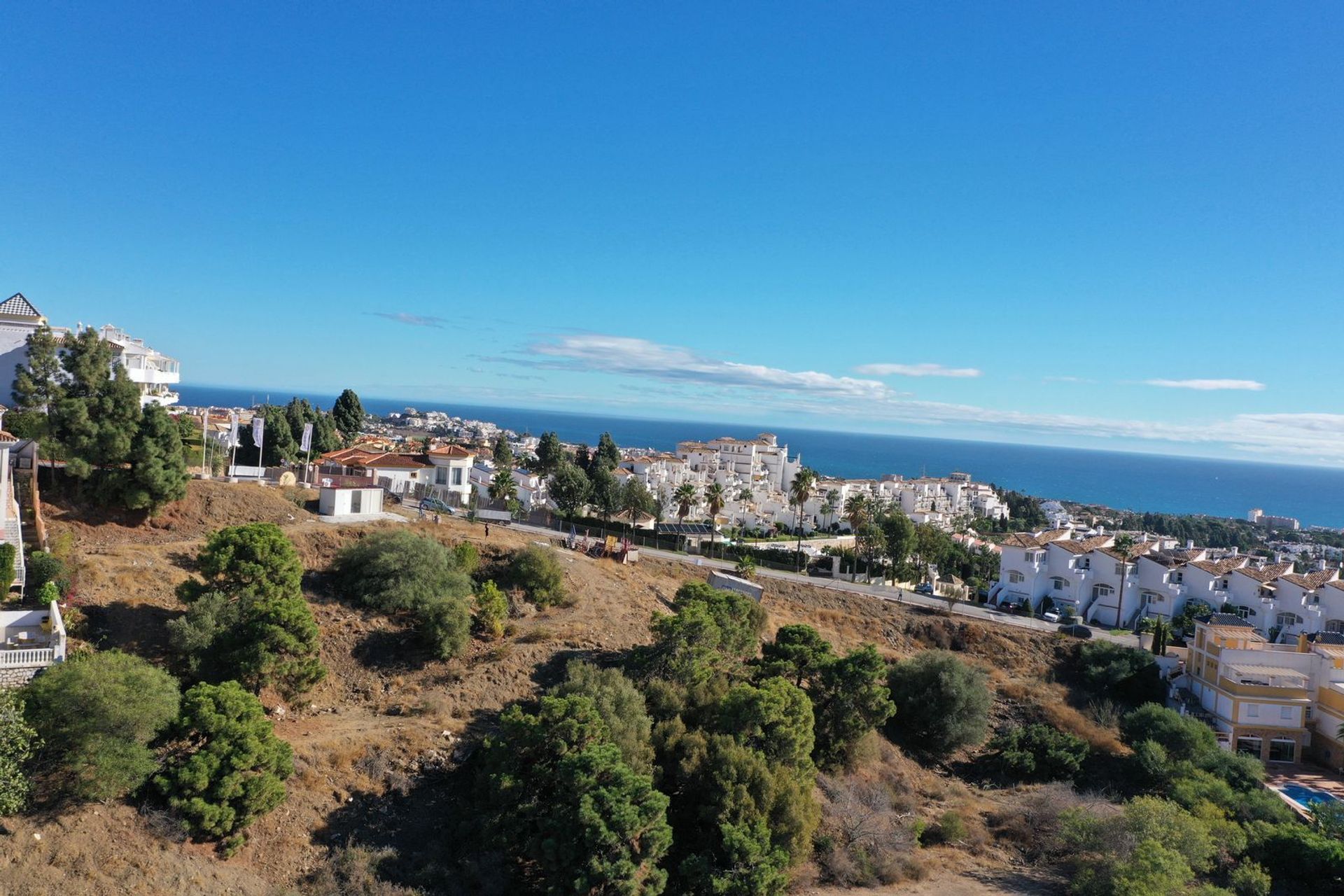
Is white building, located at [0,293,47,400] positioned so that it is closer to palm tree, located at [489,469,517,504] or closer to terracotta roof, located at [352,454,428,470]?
terracotta roof, located at [352,454,428,470]

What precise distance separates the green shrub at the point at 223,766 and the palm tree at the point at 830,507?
190ft

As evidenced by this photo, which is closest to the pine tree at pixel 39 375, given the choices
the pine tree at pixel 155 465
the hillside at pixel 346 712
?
the pine tree at pixel 155 465

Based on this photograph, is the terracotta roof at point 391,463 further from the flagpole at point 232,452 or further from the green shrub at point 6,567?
the green shrub at point 6,567

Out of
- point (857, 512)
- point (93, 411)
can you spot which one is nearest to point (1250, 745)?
point (857, 512)

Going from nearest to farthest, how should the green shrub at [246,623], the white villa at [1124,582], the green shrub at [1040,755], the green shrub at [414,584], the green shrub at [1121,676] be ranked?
the green shrub at [246,623] → the green shrub at [414,584] → the green shrub at [1040,755] → the green shrub at [1121,676] → the white villa at [1124,582]

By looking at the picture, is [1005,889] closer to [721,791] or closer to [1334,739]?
[721,791]

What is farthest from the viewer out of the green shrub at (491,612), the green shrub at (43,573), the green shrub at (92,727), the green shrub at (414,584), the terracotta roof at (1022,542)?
the terracotta roof at (1022,542)

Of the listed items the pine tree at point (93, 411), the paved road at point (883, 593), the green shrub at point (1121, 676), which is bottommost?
the green shrub at point (1121, 676)

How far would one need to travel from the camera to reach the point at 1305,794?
28094 mm

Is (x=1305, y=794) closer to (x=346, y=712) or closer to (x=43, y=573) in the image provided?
(x=346, y=712)

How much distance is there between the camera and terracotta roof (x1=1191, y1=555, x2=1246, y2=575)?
4759 cm

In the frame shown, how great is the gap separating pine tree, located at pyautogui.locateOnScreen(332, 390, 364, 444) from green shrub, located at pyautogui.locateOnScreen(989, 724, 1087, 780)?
49.1 m

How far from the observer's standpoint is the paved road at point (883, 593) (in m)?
40.8

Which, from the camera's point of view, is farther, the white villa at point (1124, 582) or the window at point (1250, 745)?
the white villa at point (1124, 582)
